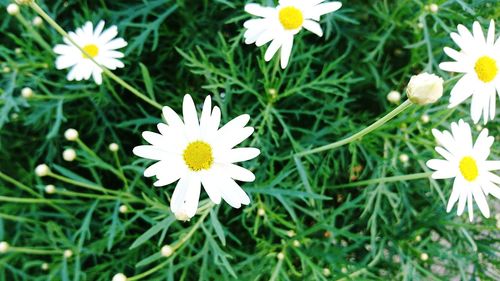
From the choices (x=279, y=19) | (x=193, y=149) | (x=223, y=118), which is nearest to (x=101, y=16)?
(x=223, y=118)

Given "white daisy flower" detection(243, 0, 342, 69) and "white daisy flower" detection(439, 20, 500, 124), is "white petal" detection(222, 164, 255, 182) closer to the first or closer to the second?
"white daisy flower" detection(243, 0, 342, 69)

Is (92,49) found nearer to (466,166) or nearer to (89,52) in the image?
(89,52)

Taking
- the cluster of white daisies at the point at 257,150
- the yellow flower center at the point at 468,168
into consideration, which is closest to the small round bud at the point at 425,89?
the cluster of white daisies at the point at 257,150

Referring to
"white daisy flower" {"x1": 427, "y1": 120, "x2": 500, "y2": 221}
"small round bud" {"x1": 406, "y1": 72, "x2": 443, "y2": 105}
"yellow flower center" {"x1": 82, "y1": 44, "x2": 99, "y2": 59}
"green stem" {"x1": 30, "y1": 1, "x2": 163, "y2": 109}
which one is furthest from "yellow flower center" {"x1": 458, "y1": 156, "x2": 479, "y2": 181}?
"yellow flower center" {"x1": 82, "y1": 44, "x2": 99, "y2": 59}

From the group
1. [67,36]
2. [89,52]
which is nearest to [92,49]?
[89,52]

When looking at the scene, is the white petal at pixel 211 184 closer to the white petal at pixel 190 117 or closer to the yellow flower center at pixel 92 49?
the white petal at pixel 190 117

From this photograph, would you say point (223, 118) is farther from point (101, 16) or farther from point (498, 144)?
point (498, 144)
